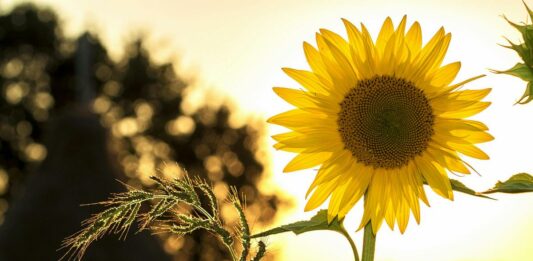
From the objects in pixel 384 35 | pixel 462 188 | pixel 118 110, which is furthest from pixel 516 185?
pixel 118 110

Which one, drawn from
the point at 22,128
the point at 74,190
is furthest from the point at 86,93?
the point at 74,190

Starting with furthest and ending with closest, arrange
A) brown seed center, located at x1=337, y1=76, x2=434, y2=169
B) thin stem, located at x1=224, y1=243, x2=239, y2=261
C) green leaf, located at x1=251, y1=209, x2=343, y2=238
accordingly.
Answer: brown seed center, located at x1=337, y1=76, x2=434, y2=169
green leaf, located at x1=251, y1=209, x2=343, y2=238
thin stem, located at x1=224, y1=243, x2=239, y2=261

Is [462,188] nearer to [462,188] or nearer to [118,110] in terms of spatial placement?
[462,188]

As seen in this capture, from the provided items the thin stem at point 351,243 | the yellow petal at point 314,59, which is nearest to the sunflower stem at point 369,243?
the thin stem at point 351,243

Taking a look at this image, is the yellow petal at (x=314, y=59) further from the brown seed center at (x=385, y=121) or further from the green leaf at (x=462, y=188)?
the green leaf at (x=462, y=188)

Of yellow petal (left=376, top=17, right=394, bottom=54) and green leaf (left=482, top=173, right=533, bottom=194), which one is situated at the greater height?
yellow petal (left=376, top=17, right=394, bottom=54)

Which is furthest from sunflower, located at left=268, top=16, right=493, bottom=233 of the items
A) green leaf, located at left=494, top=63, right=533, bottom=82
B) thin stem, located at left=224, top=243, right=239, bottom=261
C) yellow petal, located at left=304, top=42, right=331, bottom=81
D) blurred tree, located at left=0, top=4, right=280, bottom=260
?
blurred tree, located at left=0, top=4, right=280, bottom=260

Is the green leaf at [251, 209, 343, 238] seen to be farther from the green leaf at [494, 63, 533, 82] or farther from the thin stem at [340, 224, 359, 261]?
the green leaf at [494, 63, 533, 82]

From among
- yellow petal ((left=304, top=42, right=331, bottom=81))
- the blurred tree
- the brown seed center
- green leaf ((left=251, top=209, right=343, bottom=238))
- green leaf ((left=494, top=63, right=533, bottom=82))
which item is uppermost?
green leaf ((left=494, top=63, right=533, bottom=82))

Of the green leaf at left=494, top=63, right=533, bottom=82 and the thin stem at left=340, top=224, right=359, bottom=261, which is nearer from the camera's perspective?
the thin stem at left=340, top=224, right=359, bottom=261
